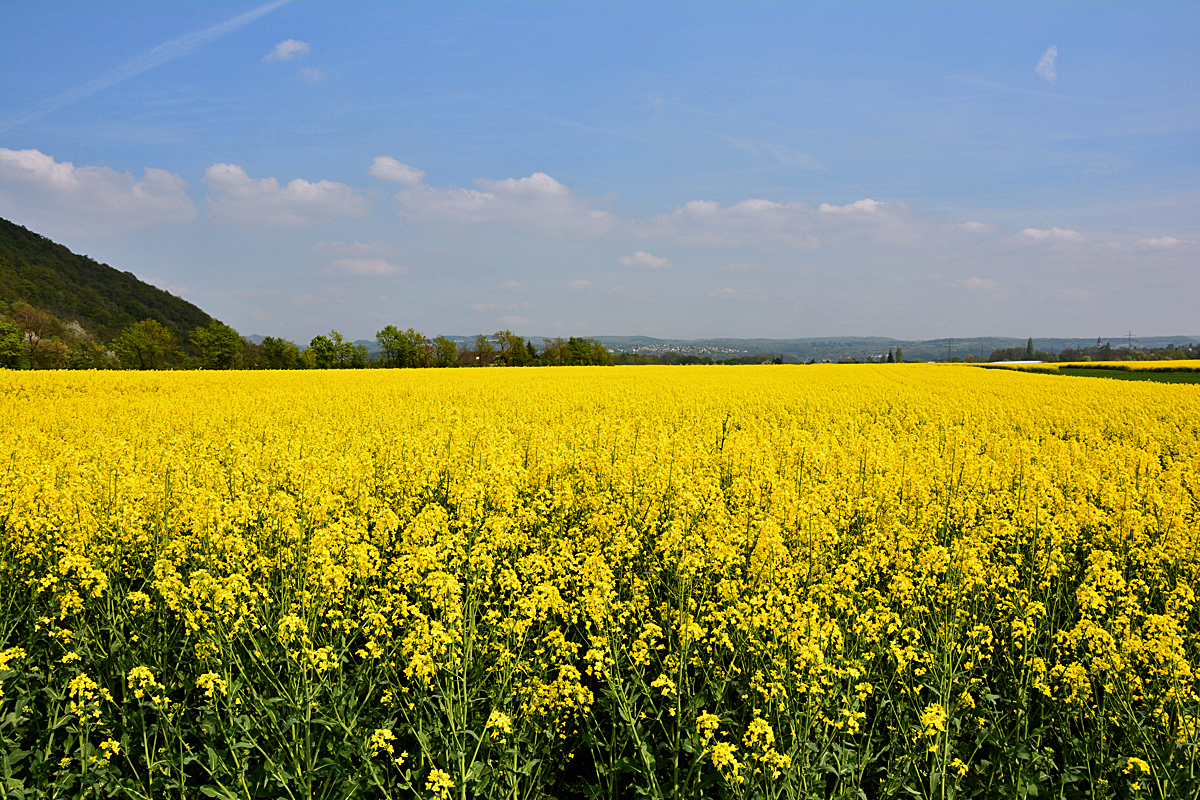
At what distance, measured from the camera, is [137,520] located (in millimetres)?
5633

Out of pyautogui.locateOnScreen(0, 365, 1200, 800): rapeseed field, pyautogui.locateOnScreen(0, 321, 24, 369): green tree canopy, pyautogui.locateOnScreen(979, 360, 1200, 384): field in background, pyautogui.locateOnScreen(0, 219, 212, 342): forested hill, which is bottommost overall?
pyautogui.locateOnScreen(0, 365, 1200, 800): rapeseed field

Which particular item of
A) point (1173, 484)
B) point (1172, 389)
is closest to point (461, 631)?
point (1173, 484)

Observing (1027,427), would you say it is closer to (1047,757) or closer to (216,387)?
(1047,757)

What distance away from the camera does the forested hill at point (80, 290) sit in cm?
10412

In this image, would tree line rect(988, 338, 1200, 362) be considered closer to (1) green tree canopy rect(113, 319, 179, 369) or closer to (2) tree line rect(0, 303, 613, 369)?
(2) tree line rect(0, 303, 613, 369)

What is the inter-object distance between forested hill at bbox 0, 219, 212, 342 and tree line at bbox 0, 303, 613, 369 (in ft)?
53.1

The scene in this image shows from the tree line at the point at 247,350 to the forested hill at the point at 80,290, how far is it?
16189 mm

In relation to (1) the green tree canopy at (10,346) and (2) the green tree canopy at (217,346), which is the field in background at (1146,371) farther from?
(2) the green tree canopy at (217,346)

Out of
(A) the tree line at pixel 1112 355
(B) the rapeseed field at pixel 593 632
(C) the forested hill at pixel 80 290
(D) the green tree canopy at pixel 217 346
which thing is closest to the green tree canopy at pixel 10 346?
(D) the green tree canopy at pixel 217 346

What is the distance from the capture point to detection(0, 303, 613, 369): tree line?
69438mm

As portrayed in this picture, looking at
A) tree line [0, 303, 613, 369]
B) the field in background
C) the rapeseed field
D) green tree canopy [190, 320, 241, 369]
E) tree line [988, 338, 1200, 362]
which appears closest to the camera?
the rapeseed field

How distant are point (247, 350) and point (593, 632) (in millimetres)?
122634

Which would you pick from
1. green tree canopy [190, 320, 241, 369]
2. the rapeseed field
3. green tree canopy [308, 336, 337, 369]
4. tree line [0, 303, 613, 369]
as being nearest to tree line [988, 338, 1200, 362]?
tree line [0, 303, 613, 369]

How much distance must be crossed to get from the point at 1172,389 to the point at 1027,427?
57.8 ft
